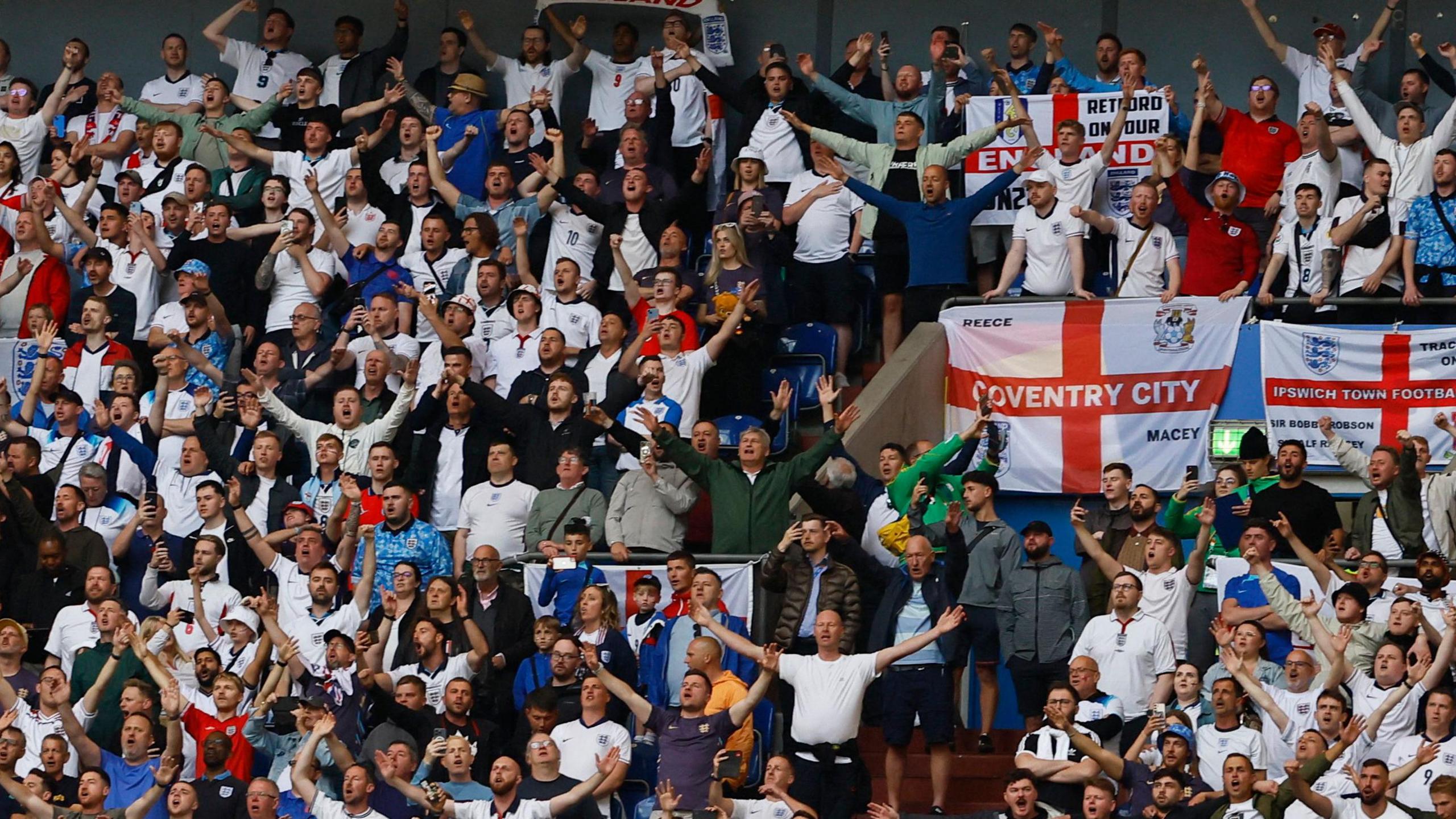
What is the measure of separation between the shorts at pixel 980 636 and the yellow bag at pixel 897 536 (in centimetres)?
67

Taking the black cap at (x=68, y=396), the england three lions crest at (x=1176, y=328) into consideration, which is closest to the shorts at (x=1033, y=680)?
the england three lions crest at (x=1176, y=328)

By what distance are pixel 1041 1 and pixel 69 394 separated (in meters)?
8.75

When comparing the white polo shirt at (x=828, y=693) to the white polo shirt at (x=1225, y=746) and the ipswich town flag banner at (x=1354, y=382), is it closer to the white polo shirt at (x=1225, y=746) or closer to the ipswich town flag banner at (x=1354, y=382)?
the white polo shirt at (x=1225, y=746)

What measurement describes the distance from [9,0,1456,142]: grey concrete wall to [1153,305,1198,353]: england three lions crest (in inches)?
141

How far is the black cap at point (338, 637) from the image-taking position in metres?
16.1

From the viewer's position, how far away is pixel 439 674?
1612 cm

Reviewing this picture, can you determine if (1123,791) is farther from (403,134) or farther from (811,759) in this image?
(403,134)

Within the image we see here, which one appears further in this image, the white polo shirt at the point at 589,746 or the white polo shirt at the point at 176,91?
the white polo shirt at the point at 176,91

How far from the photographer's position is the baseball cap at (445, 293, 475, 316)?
746 inches

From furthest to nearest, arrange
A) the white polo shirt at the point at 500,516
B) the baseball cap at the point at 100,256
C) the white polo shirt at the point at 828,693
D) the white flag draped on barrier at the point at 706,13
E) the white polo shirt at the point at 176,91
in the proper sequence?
the white polo shirt at the point at 176,91 < the white flag draped on barrier at the point at 706,13 < the baseball cap at the point at 100,256 < the white polo shirt at the point at 500,516 < the white polo shirt at the point at 828,693

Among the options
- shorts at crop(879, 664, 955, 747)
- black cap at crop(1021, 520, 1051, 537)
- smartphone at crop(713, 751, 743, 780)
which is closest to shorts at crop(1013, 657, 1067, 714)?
shorts at crop(879, 664, 955, 747)

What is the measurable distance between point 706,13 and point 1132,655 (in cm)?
870

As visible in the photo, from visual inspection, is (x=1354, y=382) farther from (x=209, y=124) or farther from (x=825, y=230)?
(x=209, y=124)

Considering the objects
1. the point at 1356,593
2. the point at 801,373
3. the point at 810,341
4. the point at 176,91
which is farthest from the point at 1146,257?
the point at 176,91
